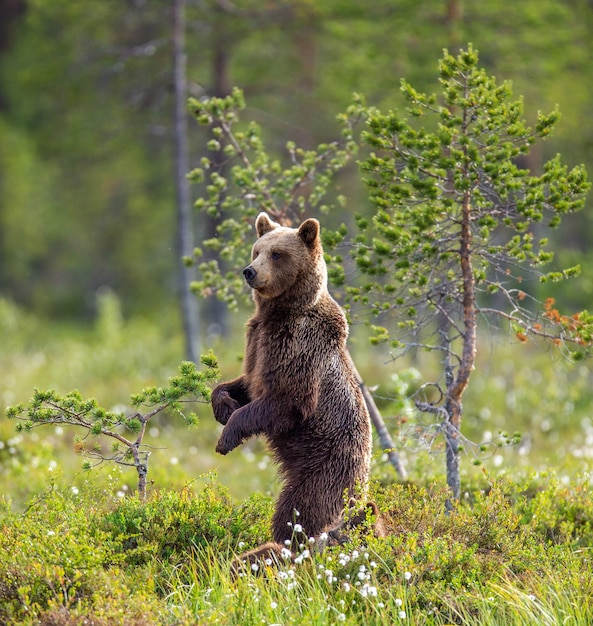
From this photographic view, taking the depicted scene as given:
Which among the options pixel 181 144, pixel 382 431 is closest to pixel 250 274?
pixel 382 431

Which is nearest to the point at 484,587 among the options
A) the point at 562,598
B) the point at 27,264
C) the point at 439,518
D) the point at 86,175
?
the point at 562,598

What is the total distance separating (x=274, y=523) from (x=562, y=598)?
69.1 inches

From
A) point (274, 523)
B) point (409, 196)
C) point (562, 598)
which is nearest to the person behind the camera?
point (562, 598)

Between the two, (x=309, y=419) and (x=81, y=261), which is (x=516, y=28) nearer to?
(x=309, y=419)

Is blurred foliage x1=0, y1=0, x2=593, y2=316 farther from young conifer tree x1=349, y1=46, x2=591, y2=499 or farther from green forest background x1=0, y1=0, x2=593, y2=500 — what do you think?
young conifer tree x1=349, y1=46, x2=591, y2=499

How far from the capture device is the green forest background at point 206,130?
13.5 meters

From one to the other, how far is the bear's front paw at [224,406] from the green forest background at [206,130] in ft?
7.79

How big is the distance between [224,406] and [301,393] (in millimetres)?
598

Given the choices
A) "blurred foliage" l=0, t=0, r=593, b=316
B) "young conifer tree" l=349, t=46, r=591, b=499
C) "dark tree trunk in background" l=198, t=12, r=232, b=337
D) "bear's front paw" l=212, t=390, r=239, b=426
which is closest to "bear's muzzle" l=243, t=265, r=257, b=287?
"bear's front paw" l=212, t=390, r=239, b=426

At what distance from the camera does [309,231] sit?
19.4 feet

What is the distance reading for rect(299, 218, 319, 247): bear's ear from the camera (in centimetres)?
589

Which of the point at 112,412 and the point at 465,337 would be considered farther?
the point at 465,337

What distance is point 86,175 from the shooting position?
86.9ft

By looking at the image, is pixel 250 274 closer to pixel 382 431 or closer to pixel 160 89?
pixel 382 431
